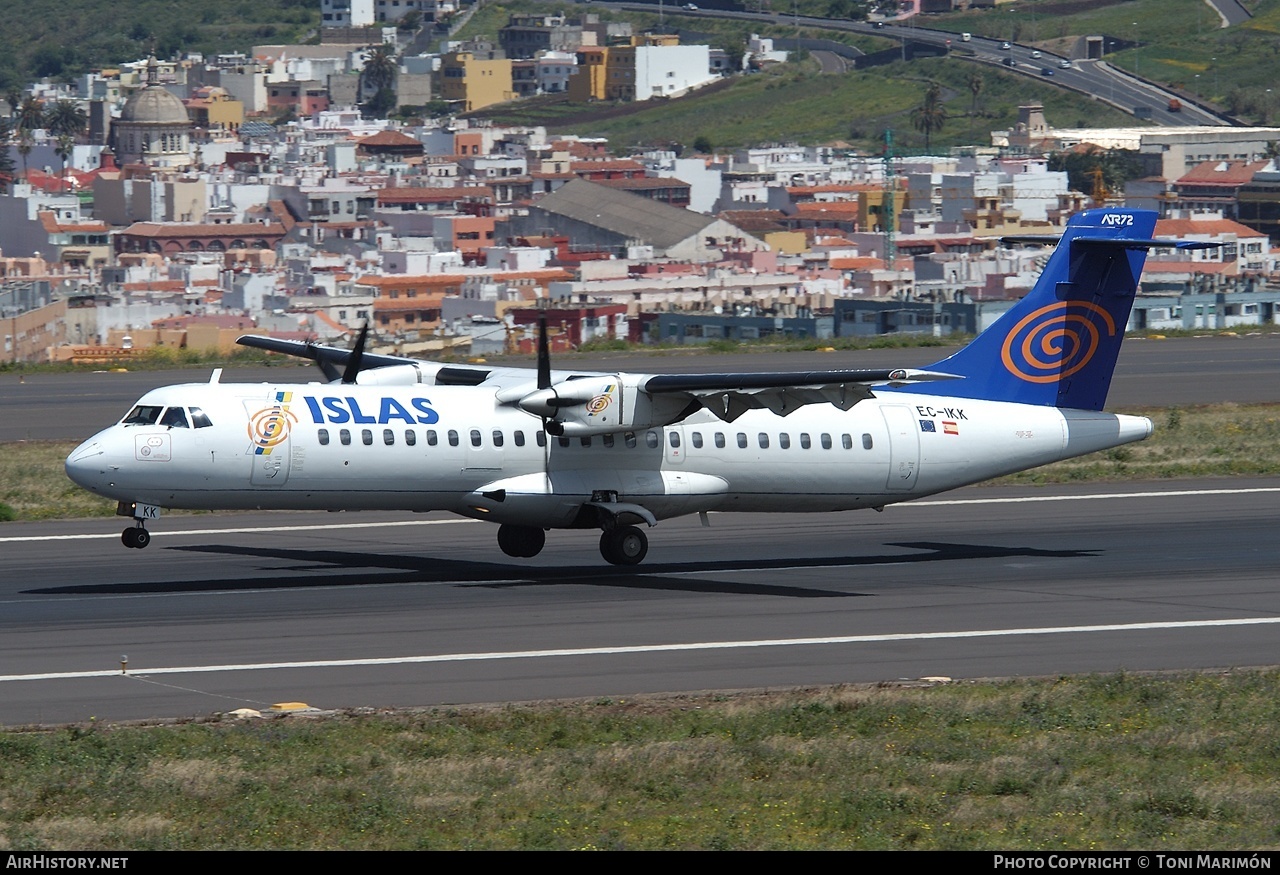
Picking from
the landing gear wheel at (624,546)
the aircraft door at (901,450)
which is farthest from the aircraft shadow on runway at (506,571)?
the aircraft door at (901,450)

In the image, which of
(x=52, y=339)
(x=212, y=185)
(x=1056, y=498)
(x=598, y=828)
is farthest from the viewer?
(x=212, y=185)

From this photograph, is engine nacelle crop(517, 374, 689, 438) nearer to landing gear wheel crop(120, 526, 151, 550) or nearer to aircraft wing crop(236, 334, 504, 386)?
aircraft wing crop(236, 334, 504, 386)

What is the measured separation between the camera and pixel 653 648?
819 inches

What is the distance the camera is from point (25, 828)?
14.1 m

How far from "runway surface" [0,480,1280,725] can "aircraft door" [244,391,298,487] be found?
1.58m

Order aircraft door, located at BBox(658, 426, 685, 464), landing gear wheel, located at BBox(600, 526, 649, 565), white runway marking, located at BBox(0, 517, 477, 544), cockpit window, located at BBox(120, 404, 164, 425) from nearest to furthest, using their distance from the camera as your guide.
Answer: cockpit window, located at BBox(120, 404, 164, 425), landing gear wheel, located at BBox(600, 526, 649, 565), aircraft door, located at BBox(658, 426, 685, 464), white runway marking, located at BBox(0, 517, 477, 544)

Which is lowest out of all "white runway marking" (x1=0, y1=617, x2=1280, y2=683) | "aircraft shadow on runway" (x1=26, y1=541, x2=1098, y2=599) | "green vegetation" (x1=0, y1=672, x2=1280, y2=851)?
"aircraft shadow on runway" (x1=26, y1=541, x2=1098, y2=599)

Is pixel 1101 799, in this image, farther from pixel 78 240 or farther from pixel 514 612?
pixel 78 240

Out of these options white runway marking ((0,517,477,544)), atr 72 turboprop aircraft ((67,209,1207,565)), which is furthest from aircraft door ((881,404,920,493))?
white runway marking ((0,517,477,544))

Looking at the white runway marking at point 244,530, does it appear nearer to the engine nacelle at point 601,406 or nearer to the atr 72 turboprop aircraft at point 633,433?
the atr 72 turboprop aircraft at point 633,433

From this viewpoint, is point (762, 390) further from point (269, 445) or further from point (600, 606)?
Answer: point (269, 445)

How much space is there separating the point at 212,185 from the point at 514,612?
184 meters

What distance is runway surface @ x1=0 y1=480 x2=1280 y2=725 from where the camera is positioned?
1928cm

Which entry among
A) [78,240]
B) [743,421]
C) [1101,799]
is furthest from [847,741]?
[78,240]
